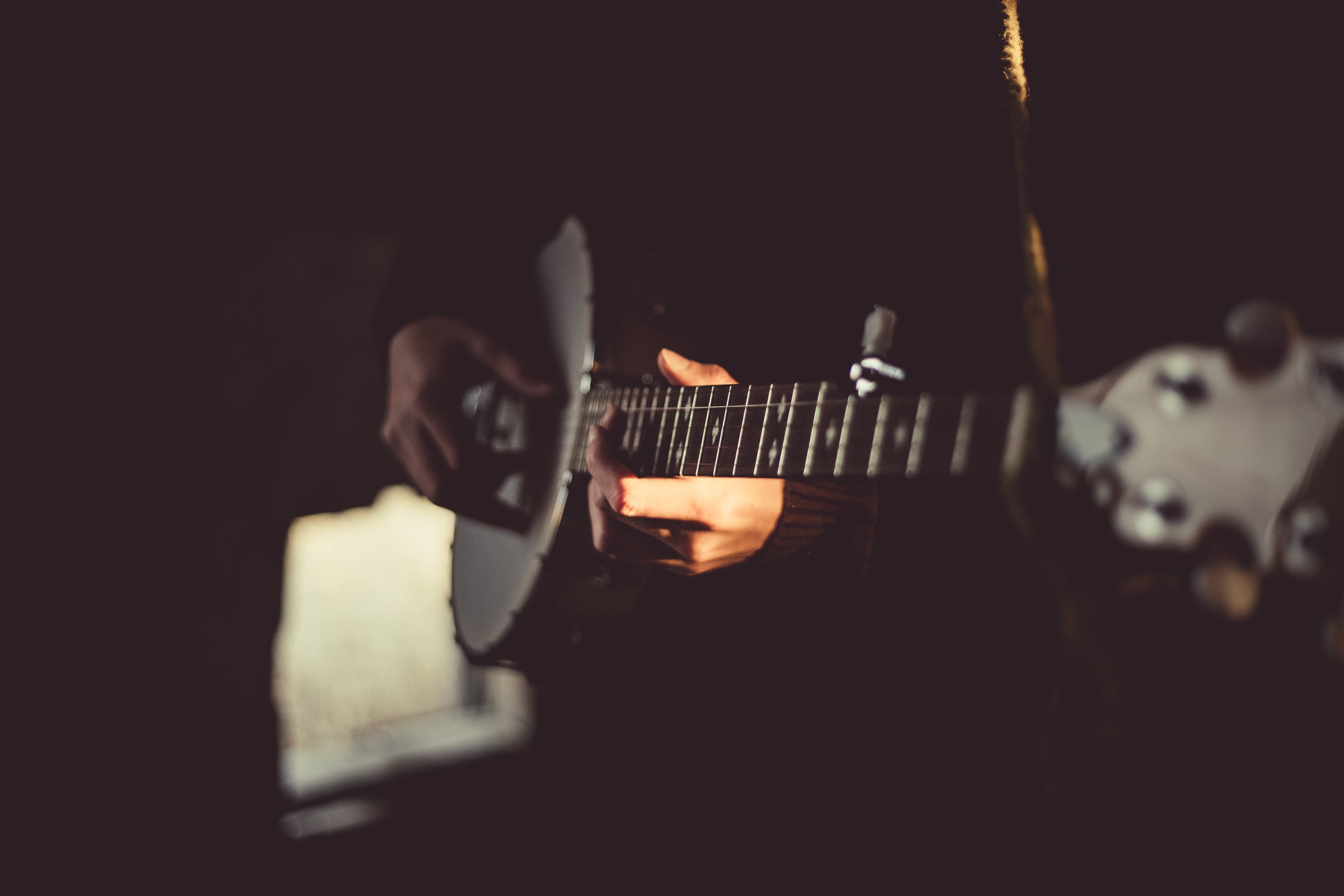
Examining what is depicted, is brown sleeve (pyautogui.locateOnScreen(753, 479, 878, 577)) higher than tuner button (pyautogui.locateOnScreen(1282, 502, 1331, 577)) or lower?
lower

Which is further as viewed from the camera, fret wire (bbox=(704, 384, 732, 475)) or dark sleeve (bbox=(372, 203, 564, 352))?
dark sleeve (bbox=(372, 203, 564, 352))

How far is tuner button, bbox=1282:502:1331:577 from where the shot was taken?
13.0 inches

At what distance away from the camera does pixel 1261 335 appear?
0.35m

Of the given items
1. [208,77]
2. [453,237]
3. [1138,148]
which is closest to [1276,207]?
[1138,148]

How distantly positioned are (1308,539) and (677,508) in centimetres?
52

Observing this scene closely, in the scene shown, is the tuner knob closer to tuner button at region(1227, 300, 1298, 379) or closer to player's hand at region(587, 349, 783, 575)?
tuner button at region(1227, 300, 1298, 379)

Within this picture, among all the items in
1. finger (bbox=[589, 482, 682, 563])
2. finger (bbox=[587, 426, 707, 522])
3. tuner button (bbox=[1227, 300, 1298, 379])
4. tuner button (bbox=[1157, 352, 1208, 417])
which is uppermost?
tuner button (bbox=[1227, 300, 1298, 379])

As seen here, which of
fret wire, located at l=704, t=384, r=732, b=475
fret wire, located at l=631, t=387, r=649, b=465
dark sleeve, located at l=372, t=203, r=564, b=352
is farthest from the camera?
dark sleeve, located at l=372, t=203, r=564, b=352

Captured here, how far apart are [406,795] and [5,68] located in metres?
2.11

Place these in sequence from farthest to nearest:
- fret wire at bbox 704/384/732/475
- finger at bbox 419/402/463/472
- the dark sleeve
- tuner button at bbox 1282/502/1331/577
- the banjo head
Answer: the dark sleeve
finger at bbox 419/402/463/472
the banjo head
fret wire at bbox 704/384/732/475
tuner button at bbox 1282/502/1331/577

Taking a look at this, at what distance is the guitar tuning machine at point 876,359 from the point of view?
572 mm

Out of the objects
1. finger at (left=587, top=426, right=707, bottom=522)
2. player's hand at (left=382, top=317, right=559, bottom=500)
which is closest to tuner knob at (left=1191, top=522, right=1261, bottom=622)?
finger at (left=587, top=426, right=707, bottom=522)

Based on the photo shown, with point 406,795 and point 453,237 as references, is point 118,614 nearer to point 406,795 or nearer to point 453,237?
point 406,795

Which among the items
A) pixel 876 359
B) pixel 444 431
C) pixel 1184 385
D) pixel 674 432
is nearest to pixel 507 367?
pixel 444 431
